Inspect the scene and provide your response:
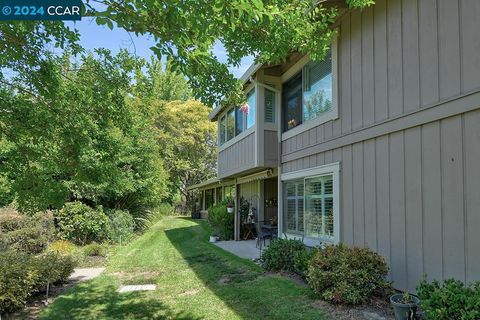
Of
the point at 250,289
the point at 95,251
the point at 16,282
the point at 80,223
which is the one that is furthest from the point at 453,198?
the point at 80,223

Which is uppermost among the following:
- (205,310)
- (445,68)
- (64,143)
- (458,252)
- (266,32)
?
(266,32)

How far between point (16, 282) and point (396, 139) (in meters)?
6.39

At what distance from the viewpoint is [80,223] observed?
1319 cm

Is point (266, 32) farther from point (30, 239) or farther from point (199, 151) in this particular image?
point (199, 151)

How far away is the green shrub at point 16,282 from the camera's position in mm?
6137

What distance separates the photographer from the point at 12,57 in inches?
199

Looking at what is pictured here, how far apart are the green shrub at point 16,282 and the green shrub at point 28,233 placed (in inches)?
190

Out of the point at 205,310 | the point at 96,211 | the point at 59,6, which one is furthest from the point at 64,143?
the point at 96,211

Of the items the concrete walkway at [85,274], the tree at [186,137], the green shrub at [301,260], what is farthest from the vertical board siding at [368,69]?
Answer: the tree at [186,137]

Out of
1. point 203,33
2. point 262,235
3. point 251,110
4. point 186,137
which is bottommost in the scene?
point 262,235

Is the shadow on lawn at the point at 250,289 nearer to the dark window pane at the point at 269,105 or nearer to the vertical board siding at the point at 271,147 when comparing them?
the vertical board siding at the point at 271,147

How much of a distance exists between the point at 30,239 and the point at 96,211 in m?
2.63

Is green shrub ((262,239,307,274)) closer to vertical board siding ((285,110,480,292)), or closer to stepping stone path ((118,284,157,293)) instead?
vertical board siding ((285,110,480,292))

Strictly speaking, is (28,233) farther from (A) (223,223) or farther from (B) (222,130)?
(B) (222,130)
